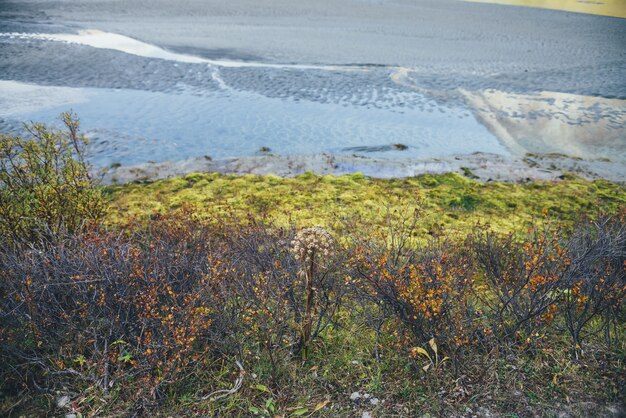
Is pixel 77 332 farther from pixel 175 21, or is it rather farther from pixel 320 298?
pixel 175 21

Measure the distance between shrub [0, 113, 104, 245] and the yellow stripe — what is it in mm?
30706

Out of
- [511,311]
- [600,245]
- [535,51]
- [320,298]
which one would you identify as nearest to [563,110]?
[535,51]

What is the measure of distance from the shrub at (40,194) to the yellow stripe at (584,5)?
30706mm

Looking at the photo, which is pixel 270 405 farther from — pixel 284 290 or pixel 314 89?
pixel 314 89

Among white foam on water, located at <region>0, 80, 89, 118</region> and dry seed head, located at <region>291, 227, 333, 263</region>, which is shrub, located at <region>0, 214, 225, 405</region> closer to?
dry seed head, located at <region>291, 227, 333, 263</region>

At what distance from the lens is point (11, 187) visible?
585 cm

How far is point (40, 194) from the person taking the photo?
5.98 meters

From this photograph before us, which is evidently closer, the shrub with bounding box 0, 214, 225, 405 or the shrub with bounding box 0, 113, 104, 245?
the shrub with bounding box 0, 214, 225, 405

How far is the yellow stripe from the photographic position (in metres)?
29.3

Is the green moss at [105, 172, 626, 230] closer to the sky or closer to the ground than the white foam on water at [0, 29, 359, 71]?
closer to the ground

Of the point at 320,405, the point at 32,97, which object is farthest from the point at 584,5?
the point at 320,405

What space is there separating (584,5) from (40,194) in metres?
35.7

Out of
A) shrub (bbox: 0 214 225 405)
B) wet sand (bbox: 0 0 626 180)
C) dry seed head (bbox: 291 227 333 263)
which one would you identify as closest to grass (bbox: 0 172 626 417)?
shrub (bbox: 0 214 225 405)

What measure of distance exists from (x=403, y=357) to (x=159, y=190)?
19.2 ft
